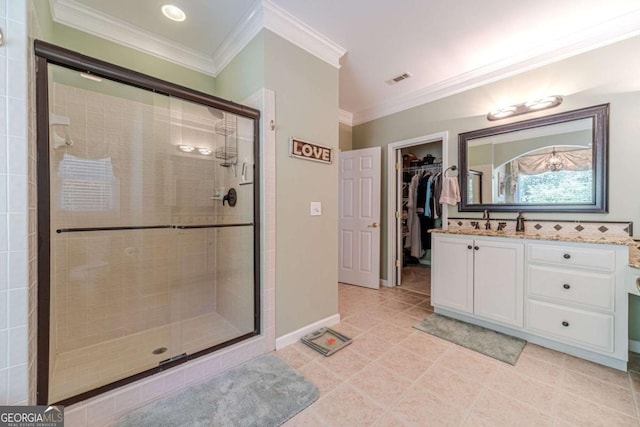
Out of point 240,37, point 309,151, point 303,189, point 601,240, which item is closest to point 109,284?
point 303,189

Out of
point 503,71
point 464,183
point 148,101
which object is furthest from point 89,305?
point 503,71

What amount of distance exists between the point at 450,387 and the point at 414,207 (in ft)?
9.93

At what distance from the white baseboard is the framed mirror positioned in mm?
1964

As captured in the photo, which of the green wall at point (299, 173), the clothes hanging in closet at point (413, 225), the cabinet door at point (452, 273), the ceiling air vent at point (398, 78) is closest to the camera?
the green wall at point (299, 173)

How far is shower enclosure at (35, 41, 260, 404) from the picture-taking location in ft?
5.53

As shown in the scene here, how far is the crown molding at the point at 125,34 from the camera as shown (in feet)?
6.07

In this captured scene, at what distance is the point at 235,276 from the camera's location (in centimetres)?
221

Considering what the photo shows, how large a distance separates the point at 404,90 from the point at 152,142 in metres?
2.92

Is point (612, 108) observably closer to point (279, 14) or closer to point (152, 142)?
point (279, 14)

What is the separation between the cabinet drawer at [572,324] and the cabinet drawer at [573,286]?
8 cm

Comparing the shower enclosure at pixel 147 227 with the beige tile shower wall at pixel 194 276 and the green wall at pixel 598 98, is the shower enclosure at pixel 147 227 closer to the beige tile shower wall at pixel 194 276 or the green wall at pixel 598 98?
the beige tile shower wall at pixel 194 276

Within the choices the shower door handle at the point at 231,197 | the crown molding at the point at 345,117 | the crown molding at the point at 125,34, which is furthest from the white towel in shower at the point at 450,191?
the crown molding at the point at 125,34

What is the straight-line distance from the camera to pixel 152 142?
212cm

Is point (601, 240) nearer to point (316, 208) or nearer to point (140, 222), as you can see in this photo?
point (316, 208)
